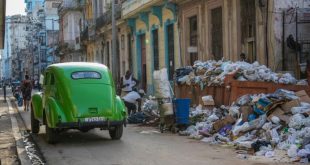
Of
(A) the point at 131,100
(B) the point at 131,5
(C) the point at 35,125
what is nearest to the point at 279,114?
(A) the point at 131,100

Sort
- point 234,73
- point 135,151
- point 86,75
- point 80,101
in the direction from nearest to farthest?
1. point 135,151
2. point 80,101
3. point 86,75
4. point 234,73

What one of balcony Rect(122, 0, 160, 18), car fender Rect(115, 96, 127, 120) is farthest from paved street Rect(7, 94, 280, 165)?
balcony Rect(122, 0, 160, 18)

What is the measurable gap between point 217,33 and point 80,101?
923 centimetres

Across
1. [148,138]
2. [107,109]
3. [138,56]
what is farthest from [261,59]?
[138,56]

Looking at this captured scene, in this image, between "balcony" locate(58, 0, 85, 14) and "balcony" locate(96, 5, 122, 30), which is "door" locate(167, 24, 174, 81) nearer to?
"balcony" locate(96, 5, 122, 30)

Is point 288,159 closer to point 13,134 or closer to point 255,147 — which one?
point 255,147

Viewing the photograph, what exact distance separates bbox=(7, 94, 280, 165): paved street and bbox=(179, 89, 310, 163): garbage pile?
50 cm

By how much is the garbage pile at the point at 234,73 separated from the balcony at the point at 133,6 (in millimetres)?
8381

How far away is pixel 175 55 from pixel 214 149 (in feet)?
43.6

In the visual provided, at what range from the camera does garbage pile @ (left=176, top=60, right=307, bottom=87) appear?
46.3ft

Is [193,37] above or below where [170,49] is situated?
above

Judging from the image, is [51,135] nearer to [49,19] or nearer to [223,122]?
[223,122]

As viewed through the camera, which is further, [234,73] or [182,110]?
[234,73]

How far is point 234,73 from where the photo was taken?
46.4ft
